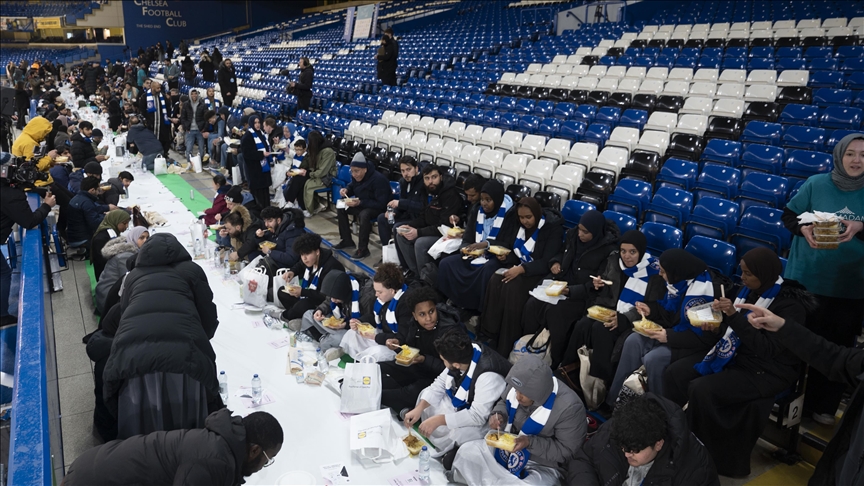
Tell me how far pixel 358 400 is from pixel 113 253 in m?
3.11

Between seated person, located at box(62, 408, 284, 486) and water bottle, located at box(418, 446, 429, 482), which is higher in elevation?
seated person, located at box(62, 408, 284, 486)

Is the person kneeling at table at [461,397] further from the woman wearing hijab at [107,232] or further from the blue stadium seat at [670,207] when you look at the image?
the woman wearing hijab at [107,232]

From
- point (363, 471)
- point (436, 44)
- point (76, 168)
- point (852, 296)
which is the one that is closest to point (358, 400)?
point (363, 471)

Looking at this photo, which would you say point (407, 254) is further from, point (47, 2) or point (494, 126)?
point (47, 2)

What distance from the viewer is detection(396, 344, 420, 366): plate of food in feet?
12.3

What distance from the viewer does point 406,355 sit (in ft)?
12.5

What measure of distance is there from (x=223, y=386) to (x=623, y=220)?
343 cm

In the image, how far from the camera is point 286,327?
481 cm

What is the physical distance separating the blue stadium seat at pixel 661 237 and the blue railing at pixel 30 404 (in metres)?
4.14

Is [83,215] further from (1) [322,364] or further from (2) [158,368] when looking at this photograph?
(2) [158,368]

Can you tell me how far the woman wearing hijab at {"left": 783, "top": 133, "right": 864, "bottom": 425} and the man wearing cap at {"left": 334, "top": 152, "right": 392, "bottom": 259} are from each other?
14.4 ft

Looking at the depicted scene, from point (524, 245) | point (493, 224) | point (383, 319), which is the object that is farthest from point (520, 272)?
point (383, 319)

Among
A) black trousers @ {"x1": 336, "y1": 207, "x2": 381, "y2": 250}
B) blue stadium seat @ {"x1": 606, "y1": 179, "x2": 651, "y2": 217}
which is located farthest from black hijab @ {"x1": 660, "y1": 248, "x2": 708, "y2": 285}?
black trousers @ {"x1": 336, "y1": 207, "x2": 381, "y2": 250}

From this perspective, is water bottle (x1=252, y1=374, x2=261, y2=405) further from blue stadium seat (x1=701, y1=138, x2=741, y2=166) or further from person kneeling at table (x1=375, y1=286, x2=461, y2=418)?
blue stadium seat (x1=701, y1=138, x2=741, y2=166)
